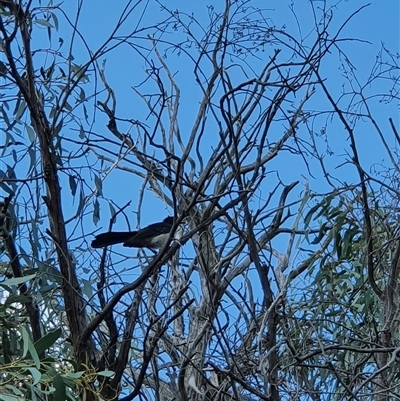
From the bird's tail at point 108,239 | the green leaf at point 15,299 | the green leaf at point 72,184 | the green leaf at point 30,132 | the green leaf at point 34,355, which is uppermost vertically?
the green leaf at point 30,132

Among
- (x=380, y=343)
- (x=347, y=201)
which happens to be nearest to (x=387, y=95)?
(x=347, y=201)

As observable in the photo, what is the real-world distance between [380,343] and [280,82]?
579mm

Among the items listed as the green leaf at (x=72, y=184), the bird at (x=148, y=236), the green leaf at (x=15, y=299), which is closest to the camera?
the green leaf at (x=15, y=299)

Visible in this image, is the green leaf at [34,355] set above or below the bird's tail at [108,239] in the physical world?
below

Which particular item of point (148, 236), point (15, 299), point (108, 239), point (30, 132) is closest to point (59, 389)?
point (15, 299)

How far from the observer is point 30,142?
1650mm

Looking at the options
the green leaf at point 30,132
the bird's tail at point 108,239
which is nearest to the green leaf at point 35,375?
the bird's tail at point 108,239

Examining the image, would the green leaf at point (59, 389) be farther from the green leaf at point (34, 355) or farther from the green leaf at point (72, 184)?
the green leaf at point (72, 184)

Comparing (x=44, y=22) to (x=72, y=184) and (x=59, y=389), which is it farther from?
(x=59, y=389)

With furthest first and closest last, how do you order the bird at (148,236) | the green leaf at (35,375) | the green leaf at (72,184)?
1. the bird at (148,236)
2. the green leaf at (72,184)
3. the green leaf at (35,375)

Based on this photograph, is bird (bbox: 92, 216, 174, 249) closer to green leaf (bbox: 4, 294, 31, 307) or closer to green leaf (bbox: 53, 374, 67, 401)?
green leaf (bbox: 4, 294, 31, 307)

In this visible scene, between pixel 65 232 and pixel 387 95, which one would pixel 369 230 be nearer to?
pixel 387 95

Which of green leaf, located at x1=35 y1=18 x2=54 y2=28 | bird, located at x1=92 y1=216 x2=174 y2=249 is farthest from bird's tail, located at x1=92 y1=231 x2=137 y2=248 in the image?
green leaf, located at x1=35 y1=18 x2=54 y2=28

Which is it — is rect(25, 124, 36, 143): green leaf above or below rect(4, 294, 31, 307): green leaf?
above
